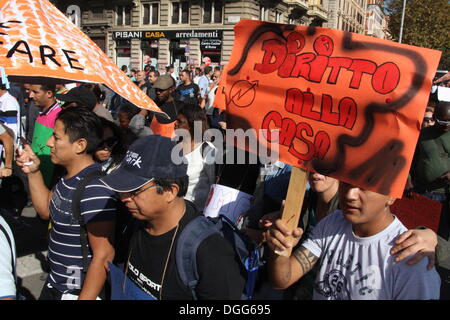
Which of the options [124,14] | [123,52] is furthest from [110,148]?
[124,14]

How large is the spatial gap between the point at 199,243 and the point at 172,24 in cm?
3035

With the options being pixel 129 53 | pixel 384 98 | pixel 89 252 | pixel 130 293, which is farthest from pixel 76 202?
pixel 129 53

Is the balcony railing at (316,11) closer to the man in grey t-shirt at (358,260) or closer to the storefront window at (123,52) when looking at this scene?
the storefront window at (123,52)

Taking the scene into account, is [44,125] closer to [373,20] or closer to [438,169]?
[438,169]

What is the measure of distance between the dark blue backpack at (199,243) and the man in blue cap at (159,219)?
0.03m

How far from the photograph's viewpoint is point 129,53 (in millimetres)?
32312

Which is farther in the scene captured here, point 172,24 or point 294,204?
point 172,24

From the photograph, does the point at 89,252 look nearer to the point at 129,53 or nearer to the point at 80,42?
the point at 80,42

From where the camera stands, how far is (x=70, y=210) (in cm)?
215

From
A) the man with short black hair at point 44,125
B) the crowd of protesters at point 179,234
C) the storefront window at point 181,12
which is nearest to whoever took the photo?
the crowd of protesters at point 179,234

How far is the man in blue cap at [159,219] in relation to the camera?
1700 mm

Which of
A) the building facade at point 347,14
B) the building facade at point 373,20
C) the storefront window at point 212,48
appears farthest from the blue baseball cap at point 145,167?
the building facade at point 373,20

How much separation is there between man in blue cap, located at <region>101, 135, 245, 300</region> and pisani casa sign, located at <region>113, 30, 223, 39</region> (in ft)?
87.5

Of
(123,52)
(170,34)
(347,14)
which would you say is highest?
(347,14)
